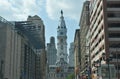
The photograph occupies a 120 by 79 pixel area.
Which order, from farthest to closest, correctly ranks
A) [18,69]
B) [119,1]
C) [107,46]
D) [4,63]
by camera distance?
1. [18,69]
2. [4,63]
3. [119,1]
4. [107,46]

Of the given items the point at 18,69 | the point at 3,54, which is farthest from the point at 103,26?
the point at 18,69

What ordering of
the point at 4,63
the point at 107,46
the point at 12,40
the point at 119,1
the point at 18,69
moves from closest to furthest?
the point at 107,46 → the point at 119,1 → the point at 4,63 → the point at 12,40 → the point at 18,69

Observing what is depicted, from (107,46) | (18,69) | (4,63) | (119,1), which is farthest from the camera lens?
(18,69)

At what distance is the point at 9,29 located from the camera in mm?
120562

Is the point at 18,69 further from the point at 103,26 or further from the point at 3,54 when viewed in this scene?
the point at 103,26

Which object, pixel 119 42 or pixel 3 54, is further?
pixel 3 54

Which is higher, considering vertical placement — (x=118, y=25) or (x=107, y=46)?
(x=118, y=25)

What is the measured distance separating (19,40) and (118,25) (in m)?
61.0

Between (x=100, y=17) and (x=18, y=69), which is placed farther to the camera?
(x=18, y=69)

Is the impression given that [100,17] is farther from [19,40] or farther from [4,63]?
[19,40]

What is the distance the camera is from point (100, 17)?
313 ft

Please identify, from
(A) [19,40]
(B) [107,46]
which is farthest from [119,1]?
(A) [19,40]

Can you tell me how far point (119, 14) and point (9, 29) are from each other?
46.7 metres

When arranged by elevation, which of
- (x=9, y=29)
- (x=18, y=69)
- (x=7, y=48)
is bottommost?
(x=18, y=69)
